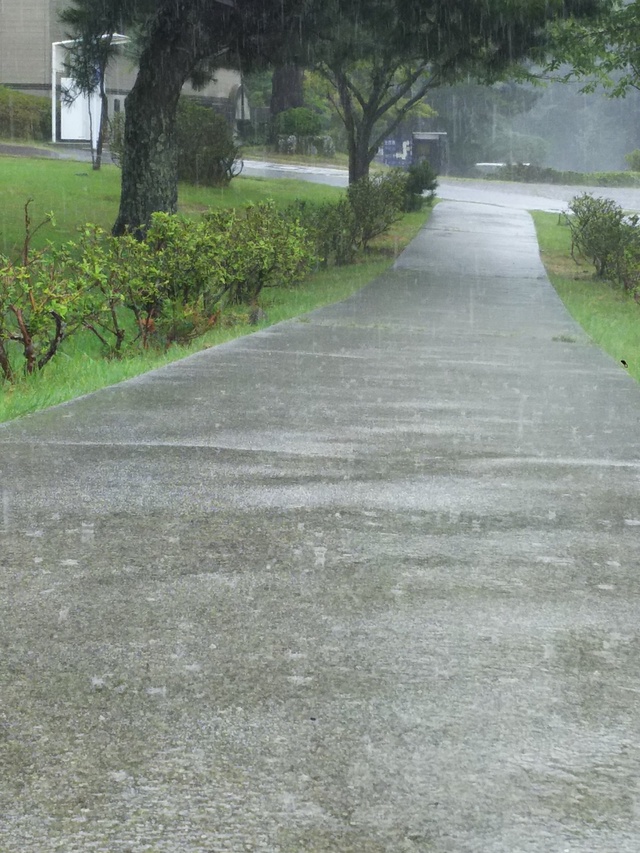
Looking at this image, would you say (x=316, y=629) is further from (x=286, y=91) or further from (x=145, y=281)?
(x=286, y=91)

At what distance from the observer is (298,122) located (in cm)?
5403

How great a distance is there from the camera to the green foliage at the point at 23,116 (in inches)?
1874

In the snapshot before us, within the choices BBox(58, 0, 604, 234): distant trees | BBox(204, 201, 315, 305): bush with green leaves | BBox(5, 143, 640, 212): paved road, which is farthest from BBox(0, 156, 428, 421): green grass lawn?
BBox(5, 143, 640, 212): paved road

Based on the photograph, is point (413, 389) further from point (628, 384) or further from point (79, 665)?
point (79, 665)

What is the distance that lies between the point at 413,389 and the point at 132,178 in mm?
12440

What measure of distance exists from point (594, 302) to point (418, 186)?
2234 centimetres

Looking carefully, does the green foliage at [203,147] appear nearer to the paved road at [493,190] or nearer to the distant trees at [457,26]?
the paved road at [493,190]

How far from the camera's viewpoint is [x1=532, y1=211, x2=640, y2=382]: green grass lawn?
14047 millimetres

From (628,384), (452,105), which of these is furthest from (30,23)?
(628,384)

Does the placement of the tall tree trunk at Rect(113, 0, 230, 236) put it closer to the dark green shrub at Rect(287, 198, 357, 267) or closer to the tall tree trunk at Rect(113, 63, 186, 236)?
the tall tree trunk at Rect(113, 63, 186, 236)

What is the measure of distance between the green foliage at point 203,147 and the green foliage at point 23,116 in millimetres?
15216

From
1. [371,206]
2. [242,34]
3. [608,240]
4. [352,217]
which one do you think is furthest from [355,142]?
[242,34]

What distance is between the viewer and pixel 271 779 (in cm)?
302

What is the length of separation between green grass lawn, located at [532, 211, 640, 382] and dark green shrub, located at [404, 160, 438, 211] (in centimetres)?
557
